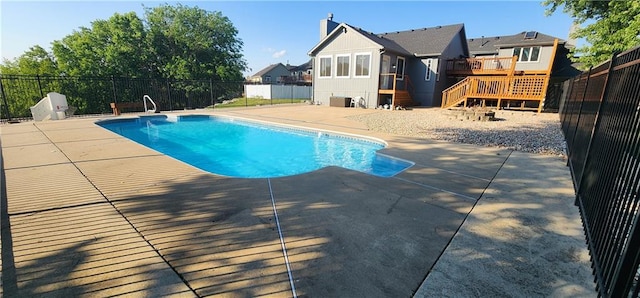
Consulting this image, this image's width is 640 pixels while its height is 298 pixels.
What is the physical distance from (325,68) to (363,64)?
10.1ft

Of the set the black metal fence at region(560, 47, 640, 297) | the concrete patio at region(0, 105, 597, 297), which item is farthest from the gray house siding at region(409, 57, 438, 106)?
the black metal fence at region(560, 47, 640, 297)

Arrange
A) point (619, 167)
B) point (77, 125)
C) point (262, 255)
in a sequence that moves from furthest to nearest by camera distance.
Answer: point (77, 125)
point (262, 255)
point (619, 167)

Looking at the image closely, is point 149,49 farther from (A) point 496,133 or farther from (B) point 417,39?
(A) point 496,133

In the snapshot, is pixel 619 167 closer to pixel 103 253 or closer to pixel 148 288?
pixel 148 288

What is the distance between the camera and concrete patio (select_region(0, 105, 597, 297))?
6.50 feet

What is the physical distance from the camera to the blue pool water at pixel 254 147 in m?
6.65

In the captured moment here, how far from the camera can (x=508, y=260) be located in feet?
7.55

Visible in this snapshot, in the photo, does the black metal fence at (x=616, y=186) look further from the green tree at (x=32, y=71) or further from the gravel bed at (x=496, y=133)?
the green tree at (x=32, y=71)

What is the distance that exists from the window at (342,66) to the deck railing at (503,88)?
6.74 meters

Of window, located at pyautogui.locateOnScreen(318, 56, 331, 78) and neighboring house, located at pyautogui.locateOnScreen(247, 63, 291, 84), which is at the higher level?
neighboring house, located at pyautogui.locateOnScreen(247, 63, 291, 84)

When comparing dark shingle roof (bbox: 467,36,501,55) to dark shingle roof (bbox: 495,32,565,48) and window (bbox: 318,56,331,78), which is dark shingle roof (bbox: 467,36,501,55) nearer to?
dark shingle roof (bbox: 495,32,565,48)

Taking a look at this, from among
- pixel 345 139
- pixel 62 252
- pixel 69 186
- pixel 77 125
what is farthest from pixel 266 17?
pixel 62 252

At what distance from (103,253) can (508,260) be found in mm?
3571

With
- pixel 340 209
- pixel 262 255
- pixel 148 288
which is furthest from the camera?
pixel 340 209
